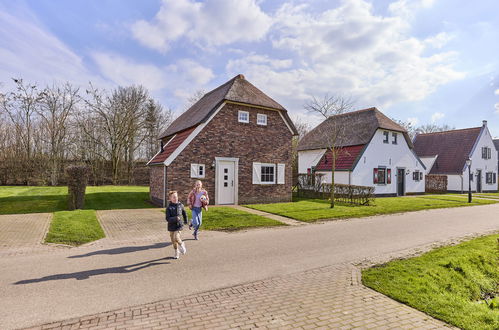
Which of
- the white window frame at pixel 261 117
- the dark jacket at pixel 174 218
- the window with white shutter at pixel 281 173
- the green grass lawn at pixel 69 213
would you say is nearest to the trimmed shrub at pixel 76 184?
the green grass lawn at pixel 69 213

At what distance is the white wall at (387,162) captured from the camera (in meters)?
23.0

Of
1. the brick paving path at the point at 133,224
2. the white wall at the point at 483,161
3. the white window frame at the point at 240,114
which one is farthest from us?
the white wall at the point at 483,161

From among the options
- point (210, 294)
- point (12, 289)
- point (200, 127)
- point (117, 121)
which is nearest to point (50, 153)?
point (117, 121)

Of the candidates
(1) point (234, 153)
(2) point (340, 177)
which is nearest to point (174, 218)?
(1) point (234, 153)

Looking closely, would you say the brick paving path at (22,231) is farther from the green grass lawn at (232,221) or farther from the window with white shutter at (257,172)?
the window with white shutter at (257,172)

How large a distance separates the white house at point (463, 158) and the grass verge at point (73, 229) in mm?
34432

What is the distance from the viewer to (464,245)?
8.22 m

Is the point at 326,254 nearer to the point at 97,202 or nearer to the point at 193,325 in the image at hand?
the point at 193,325

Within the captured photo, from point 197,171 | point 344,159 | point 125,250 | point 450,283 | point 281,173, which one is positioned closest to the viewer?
point 450,283

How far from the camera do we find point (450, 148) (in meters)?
32.3

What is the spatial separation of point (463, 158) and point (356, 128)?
14.8 meters

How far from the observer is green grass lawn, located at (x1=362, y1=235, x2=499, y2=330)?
432 cm

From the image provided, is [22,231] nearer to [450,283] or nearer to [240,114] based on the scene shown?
[240,114]

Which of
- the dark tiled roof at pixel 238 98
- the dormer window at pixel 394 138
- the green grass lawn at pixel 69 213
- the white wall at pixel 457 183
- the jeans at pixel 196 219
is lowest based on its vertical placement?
the green grass lawn at pixel 69 213
